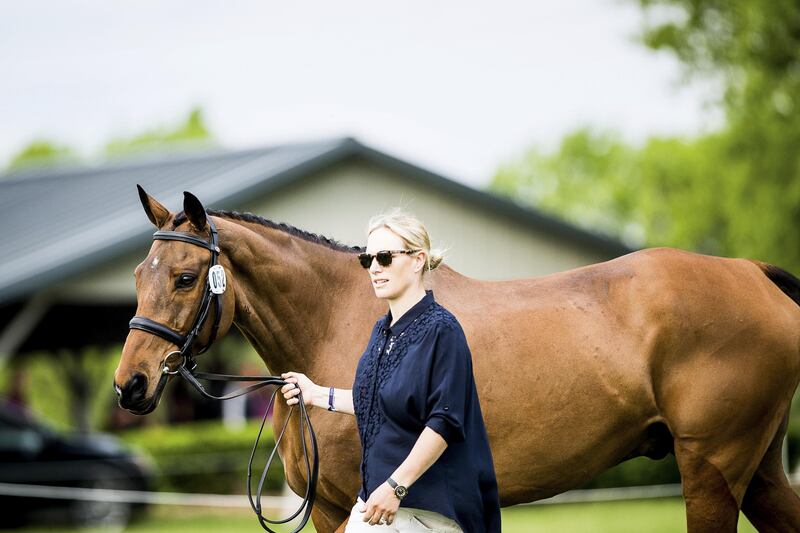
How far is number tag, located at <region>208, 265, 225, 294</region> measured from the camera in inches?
193

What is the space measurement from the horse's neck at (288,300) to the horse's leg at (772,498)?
2336 millimetres

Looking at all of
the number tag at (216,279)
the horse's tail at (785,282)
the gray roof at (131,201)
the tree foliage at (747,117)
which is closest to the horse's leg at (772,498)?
the horse's tail at (785,282)

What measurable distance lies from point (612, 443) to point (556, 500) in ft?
32.9

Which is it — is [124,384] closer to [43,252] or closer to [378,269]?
[378,269]

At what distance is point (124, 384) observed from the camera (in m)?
4.60

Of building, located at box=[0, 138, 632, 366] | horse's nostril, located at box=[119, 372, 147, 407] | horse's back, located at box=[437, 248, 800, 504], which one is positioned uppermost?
horse's nostril, located at box=[119, 372, 147, 407]

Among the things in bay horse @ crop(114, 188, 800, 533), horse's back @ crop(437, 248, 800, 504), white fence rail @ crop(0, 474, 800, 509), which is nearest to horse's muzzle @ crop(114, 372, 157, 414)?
bay horse @ crop(114, 188, 800, 533)

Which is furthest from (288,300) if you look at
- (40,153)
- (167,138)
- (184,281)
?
(40,153)

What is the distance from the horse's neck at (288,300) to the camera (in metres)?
5.25

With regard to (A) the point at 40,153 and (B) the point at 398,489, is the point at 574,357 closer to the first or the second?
(B) the point at 398,489

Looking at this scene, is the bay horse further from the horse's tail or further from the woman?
the woman

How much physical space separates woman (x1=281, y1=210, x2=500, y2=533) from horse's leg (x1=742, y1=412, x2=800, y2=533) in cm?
251

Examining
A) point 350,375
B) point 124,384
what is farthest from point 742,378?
point 124,384

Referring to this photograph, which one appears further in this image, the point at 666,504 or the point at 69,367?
the point at 69,367
